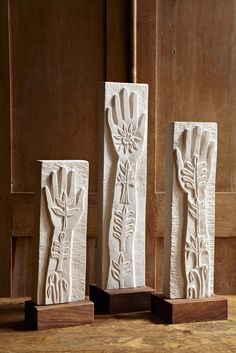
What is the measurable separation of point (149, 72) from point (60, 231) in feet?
2.45

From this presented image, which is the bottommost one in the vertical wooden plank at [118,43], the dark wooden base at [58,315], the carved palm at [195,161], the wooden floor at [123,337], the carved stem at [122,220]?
the wooden floor at [123,337]

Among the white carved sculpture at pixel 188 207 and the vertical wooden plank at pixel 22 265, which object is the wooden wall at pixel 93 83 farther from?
the white carved sculpture at pixel 188 207

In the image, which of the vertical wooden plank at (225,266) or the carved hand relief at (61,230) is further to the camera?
the vertical wooden plank at (225,266)

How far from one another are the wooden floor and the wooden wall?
0.50 meters

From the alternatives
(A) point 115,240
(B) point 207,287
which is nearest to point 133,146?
(A) point 115,240

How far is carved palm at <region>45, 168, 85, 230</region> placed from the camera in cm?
157

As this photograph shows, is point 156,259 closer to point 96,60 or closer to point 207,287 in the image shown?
point 207,287

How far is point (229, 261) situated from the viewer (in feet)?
7.20

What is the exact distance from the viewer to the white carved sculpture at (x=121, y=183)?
5.52ft

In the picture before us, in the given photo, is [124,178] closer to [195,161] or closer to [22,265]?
[195,161]

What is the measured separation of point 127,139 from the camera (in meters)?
1.70

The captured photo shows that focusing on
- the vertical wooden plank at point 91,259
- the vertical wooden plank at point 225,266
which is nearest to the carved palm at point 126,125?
the vertical wooden plank at point 91,259

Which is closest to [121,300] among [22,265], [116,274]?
[116,274]

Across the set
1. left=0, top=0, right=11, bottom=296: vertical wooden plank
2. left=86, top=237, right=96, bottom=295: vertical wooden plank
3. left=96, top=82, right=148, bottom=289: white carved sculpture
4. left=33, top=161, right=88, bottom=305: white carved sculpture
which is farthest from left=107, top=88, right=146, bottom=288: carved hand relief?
left=0, top=0, right=11, bottom=296: vertical wooden plank
